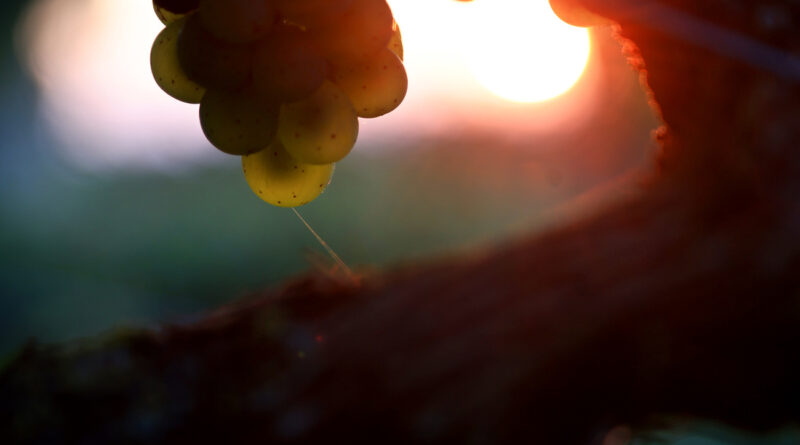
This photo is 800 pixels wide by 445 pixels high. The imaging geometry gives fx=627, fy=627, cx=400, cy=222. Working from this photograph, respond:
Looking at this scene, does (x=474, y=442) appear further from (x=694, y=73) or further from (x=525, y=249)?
(x=694, y=73)

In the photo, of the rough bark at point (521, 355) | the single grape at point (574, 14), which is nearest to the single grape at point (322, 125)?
the single grape at point (574, 14)

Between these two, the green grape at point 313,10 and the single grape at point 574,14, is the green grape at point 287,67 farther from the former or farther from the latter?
the single grape at point 574,14

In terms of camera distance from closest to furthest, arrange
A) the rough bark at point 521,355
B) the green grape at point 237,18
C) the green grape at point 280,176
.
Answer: the green grape at point 237,18 → the green grape at point 280,176 → the rough bark at point 521,355

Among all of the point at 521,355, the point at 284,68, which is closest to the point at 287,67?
the point at 284,68

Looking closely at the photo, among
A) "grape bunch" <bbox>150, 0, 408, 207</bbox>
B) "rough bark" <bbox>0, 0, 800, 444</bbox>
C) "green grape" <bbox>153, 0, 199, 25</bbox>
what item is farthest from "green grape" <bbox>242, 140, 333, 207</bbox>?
"rough bark" <bbox>0, 0, 800, 444</bbox>

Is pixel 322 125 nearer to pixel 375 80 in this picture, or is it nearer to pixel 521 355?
pixel 375 80

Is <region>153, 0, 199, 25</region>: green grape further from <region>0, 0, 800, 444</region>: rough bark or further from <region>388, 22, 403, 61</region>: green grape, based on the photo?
<region>0, 0, 800, 444</region>: rough bark

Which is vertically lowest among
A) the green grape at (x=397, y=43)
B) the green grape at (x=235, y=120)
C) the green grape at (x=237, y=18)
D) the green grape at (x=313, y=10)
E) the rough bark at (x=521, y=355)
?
the rough bark at (x=521, y=355)

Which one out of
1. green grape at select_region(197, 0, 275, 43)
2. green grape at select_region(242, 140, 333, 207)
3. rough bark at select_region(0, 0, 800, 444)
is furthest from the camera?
rough bark at select_region(0, 0, 800, 444)

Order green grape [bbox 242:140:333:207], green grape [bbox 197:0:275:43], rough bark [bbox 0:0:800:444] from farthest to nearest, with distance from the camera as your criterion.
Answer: rough bark [bbox 0:0:800:444], green grape [bbox 242:140:333:207], green grape [bbox 197:0:275:43]
